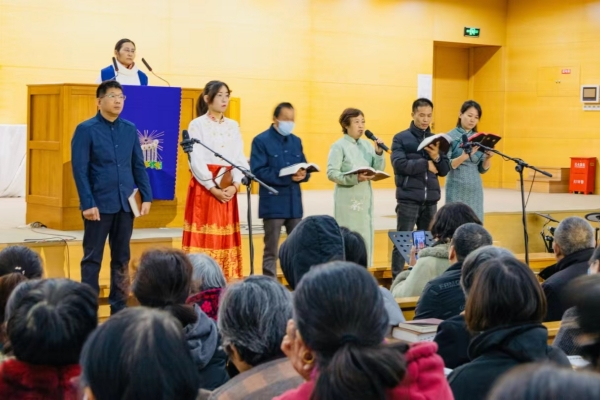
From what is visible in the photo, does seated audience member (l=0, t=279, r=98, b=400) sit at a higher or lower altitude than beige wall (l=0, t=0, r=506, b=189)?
lower

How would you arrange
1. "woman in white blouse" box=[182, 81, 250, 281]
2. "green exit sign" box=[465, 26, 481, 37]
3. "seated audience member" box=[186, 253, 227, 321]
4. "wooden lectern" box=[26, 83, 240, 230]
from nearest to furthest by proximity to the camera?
"seated audience member" box=[186, 253, 227, 321], "woman in white blouse" box=[182, 81, 250, 281], "wooden lectern" box=[26, 83, 240, 230], "green exit sign" box=[465, 26, 481, 37]

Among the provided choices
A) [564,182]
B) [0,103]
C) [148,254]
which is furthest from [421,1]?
[148,254]

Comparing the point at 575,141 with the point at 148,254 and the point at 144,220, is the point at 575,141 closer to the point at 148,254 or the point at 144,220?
the point at 144,220

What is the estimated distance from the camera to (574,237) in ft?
13.1

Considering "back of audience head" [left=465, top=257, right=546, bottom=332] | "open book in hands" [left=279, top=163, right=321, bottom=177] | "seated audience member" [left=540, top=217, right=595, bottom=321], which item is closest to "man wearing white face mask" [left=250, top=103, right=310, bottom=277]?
"open book in hands" [left=279, top=163, right=321, bottom=177]

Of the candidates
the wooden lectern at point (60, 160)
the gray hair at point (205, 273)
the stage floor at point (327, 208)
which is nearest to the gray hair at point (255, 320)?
the gray hair at point (205, 273)

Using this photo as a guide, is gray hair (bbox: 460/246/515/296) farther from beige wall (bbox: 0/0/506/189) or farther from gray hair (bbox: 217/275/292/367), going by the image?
beige wall (bbox: 0/0/506/189)

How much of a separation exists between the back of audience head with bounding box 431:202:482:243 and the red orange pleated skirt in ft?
6.24

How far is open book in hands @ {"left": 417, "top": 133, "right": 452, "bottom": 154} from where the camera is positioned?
583 centimetres

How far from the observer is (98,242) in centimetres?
504

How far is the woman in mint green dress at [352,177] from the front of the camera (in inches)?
240

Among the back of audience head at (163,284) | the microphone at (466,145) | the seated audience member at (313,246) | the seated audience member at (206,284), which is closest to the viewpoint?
the back of audience head at (163,284)

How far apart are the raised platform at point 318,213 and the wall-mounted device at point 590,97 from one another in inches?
57.3

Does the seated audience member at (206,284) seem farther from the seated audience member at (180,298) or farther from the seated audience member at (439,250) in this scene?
the seated audience member at (439,250)
